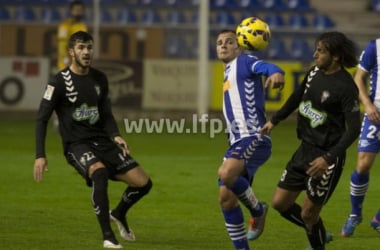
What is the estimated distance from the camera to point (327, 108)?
9.47 meters

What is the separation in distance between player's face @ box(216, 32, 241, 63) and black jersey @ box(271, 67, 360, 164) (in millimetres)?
927

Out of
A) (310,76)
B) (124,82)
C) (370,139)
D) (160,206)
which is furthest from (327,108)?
(124,82)

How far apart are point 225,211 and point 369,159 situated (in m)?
2.32

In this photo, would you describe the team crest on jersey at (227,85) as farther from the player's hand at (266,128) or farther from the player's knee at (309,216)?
the player's knee at (309,216)

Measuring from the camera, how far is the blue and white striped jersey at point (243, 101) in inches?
398

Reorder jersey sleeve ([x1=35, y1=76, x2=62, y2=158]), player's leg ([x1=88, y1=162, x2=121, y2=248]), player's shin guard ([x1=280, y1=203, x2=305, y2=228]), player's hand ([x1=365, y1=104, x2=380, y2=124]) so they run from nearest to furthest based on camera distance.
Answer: player's shin guard ([x1=280, y1=203, x2=305, y2=228])
player's leg ([x1=88, y1=162, x2=121, y2=248])
jersey sleeve ([x1=35, y1=76, x2=62, y2=158])
player's hand ([x1=365, y1=104, x2=380, y2=124])

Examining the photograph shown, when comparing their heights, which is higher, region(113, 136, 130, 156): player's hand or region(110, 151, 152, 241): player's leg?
region(113, 136, 130, 156): player's hand

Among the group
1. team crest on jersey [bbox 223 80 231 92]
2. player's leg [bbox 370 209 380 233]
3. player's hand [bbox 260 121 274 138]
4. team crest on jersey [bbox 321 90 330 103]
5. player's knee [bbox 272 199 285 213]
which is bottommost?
player's leg [bbox 370 209 380 233]

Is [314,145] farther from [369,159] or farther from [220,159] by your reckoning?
[220,159]

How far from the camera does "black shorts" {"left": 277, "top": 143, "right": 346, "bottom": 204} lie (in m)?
9.47

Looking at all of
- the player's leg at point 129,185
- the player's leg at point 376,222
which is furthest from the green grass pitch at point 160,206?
the player's leg at point 129,185

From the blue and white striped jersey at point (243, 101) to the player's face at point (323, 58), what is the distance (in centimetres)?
76

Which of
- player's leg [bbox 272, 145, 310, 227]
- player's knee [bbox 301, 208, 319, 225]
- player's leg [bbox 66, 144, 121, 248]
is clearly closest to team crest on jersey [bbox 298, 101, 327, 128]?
player's leg [bbox 272, 145, 310, 227]

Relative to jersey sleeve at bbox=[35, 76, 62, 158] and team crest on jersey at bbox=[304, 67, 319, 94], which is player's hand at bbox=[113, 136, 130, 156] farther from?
team crest on jersey at bbox=[304, 67, 319, 94]
